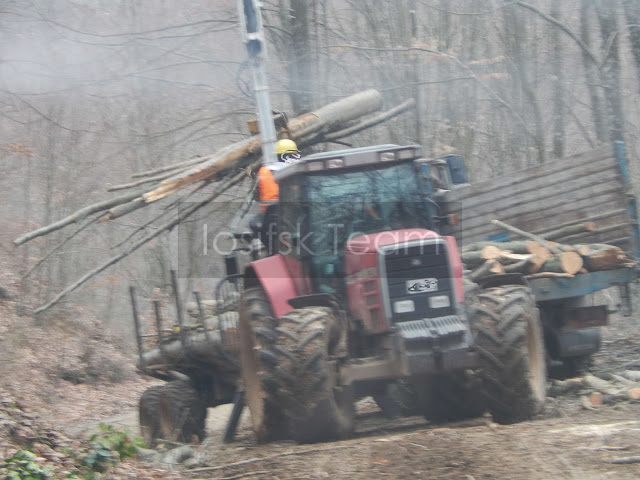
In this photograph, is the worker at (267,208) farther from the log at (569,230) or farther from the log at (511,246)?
the log at (569,230)

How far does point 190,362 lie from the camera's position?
10.8m

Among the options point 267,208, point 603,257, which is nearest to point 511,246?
point 603,257

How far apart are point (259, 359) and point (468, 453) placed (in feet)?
6.99

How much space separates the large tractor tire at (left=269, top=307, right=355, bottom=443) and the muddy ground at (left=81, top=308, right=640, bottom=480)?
0.23m

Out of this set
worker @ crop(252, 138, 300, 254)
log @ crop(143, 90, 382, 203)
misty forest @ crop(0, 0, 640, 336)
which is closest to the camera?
worker @ crop(252, 138, 300, 254)

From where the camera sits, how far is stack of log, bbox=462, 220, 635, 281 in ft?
32.2

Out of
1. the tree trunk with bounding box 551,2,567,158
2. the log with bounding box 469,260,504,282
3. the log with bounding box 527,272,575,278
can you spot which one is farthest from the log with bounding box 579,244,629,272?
the tree trunk with bounding box 551,2,567,158

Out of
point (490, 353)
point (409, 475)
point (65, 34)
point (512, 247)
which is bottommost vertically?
point (409, 475)

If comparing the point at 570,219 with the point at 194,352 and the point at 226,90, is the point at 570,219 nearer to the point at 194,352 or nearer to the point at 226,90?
the point at 194,352

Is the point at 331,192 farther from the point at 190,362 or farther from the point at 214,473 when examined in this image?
the point at 190,362

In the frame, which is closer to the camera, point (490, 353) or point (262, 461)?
point (262, 461)

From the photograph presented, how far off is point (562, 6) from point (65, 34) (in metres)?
10.3

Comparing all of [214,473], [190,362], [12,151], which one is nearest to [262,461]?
A: [214,473]

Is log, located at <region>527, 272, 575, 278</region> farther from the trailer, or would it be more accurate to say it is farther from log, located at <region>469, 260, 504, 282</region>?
log, located at <region>469, 260, 504, 282</region>
